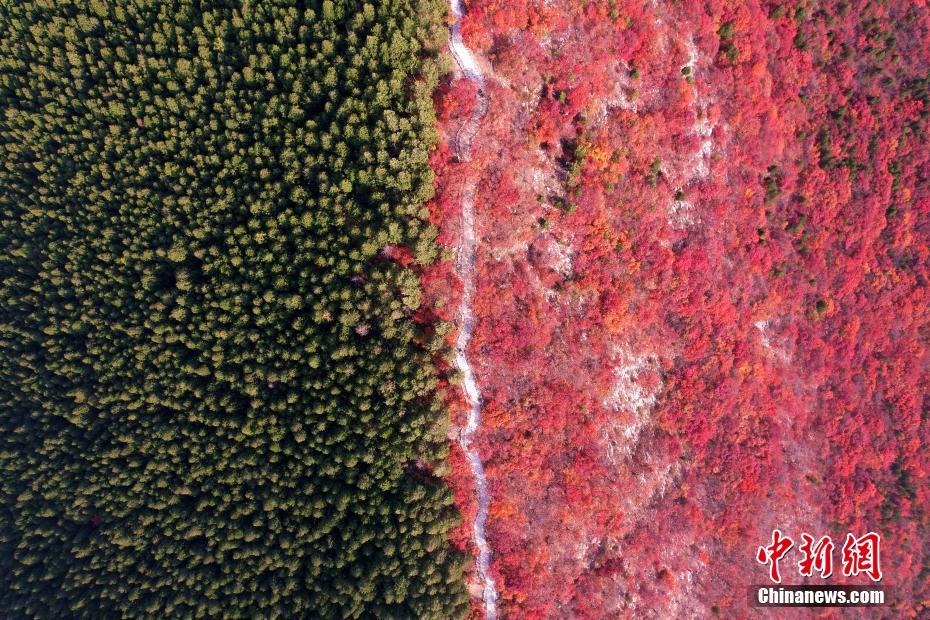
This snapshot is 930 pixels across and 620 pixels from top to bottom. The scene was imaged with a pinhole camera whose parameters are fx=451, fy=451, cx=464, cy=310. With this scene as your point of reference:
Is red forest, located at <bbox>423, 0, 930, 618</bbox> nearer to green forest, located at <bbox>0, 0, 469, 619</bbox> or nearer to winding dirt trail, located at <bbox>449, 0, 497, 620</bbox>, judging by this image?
winding dirt trail, located at <bbox>449, 0, 497, 620</bbox>

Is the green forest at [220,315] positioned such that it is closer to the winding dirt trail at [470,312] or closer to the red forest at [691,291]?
the winding dirt trail at [470,312]

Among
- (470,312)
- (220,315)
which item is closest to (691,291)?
(470,312)

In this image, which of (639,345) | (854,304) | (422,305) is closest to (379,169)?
(422,305)

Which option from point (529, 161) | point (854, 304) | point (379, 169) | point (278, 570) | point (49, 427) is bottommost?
point (278, 570)

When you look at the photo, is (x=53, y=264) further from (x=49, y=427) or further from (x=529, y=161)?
(x=529, y=161)

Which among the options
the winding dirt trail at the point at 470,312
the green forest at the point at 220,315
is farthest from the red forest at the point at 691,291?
the green forest at the point at 220,315

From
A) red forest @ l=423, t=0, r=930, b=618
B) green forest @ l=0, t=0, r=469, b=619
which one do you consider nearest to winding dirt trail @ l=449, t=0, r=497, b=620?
red forest @ l=423, t=0, r=930, b=618
